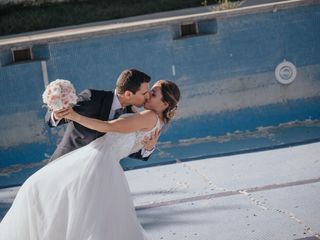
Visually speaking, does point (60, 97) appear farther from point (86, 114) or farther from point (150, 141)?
point (150, 141)

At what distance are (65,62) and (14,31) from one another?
A: 9.01 metres

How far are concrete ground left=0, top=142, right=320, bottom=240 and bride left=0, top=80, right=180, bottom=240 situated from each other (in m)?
1.52

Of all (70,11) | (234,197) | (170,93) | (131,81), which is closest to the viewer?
(131,81)

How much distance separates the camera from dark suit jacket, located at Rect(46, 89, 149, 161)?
4.93 metres

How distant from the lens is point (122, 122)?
16.1 feet

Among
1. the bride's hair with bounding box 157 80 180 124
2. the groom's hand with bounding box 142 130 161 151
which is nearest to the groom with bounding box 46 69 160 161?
the bride's hair with bounding box 157 80 180 124

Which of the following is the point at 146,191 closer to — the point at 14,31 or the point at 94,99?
the point at 94,99

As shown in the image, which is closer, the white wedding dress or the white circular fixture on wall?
the white wedding dress

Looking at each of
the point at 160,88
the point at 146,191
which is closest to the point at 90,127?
the point at 160,88

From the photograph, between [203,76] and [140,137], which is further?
[203,76]

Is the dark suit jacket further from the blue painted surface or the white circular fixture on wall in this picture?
the white circular fixture on wall

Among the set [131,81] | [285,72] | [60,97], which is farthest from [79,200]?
[285,72]

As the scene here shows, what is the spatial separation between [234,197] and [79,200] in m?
2.91

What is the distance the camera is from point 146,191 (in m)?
8.15
